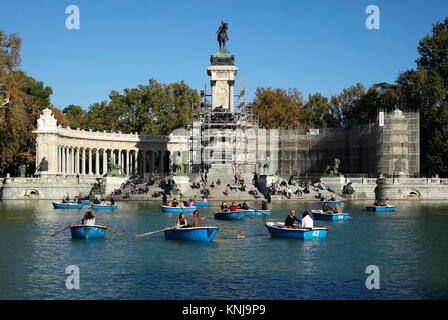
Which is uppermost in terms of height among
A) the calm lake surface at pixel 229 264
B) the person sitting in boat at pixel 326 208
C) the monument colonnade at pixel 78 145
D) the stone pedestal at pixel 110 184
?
the monument colonnade at pixel 78 145

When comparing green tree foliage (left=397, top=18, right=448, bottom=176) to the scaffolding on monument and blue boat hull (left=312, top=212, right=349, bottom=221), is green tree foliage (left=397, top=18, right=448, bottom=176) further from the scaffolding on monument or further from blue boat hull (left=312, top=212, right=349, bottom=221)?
blue boat hull (left=312, top=212, right=349, bottom=221)

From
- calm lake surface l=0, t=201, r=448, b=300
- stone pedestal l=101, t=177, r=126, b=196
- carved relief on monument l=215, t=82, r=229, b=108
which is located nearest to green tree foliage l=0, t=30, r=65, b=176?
stone pedestal l=101, t=177, r=126, b=196

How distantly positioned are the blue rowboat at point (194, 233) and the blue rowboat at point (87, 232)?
4.04 m

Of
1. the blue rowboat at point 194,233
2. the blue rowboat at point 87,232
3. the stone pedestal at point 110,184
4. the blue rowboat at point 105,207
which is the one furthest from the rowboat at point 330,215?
the stone pedestal at point 110,184

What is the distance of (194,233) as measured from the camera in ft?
99.6

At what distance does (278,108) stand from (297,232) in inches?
3039

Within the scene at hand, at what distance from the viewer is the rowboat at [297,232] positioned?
31141 millimetres

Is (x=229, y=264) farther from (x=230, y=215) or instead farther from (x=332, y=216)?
Answer: (x=332, y=216)

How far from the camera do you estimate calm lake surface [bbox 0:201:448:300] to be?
19.6 m

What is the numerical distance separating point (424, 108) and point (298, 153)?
24.2m

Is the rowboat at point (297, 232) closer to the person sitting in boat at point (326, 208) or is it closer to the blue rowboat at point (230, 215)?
the blue rowboat at point (230, 215)

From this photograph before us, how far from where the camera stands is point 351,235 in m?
34.4

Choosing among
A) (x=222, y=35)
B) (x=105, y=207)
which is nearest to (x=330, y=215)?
(x=105, y=207)
